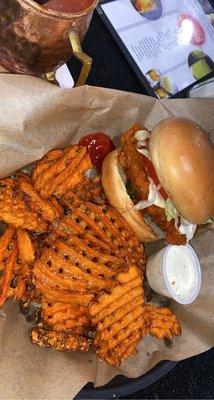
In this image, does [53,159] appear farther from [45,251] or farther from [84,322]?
[84,322]

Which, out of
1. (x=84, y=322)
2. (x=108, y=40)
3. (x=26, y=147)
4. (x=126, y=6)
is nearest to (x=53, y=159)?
(x=26, y=147)

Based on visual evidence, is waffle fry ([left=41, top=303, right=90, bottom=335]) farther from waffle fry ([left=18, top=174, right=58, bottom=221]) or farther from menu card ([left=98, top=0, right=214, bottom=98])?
menu card ([left=98, top=0, right=214, bottom=98])

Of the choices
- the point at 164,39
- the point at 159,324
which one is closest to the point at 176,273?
the point at 159,324

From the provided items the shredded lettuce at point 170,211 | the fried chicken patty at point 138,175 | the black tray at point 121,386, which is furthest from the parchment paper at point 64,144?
the shredded lettuce at point 170,211

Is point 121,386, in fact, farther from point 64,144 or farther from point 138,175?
point 64,144

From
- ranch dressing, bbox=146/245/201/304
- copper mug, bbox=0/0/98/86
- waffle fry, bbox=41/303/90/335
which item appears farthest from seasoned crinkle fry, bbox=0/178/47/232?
ranch dressing, bbox=146/245/201/304

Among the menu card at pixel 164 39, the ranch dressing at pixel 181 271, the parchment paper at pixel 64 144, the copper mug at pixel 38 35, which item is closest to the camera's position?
the copper mug at pixel 38 35

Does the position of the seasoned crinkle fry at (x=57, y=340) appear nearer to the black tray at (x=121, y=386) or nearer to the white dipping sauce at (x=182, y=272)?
the black tray at (x=121, y=386)
